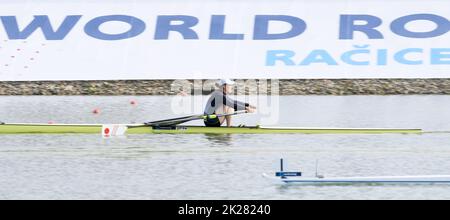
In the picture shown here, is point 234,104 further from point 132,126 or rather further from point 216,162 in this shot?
point 216,162

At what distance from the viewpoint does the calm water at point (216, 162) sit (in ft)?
79.6

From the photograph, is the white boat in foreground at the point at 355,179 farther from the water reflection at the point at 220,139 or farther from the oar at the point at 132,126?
the oar at the point at 132,126

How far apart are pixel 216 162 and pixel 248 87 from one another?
17.3 meters

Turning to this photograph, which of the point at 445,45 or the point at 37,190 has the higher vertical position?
the point at 445,45

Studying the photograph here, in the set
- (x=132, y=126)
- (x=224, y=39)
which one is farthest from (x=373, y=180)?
(x=224, y=39)

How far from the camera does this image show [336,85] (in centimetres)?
4534

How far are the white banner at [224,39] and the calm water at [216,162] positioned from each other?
6964 millimetres

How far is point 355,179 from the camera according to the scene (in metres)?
24.7

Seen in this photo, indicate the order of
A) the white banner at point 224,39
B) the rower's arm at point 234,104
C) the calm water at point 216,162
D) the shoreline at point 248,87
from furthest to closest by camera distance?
the shoreline at point 248,87 → the white banner at point 224,39 → the rower's arm at point 234,104 → the calm water at point 216,162

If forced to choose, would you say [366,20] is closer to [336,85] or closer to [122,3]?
[336,85]

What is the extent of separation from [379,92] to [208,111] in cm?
1569

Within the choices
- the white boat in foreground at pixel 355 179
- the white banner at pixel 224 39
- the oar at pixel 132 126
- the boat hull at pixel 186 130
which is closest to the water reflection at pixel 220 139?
the boat hull at pixel 186 130
